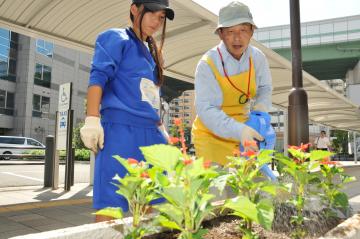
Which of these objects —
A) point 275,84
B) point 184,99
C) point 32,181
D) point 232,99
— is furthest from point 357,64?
point 184,99

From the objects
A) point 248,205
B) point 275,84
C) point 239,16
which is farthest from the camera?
point 275,84

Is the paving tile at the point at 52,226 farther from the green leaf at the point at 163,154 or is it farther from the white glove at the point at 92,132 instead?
the green leaf at the point at 163,154

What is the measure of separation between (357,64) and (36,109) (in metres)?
29.5

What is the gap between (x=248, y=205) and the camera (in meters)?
0.98

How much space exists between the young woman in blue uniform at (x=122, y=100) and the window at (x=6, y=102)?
34.0m

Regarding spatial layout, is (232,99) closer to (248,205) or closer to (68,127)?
(248,205)

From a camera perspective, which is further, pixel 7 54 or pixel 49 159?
pixel 7 54

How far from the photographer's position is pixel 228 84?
2.39 metres

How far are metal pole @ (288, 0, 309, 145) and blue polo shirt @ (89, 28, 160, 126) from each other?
9.71ft

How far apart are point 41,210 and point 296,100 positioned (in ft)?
12.4

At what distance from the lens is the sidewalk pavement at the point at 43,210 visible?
3.81 metres

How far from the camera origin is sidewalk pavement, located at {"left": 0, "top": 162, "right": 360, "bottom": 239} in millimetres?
3809

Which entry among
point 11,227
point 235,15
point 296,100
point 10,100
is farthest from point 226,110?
point 10,100

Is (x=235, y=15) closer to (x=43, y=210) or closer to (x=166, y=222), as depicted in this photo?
(x=166, y=222)
